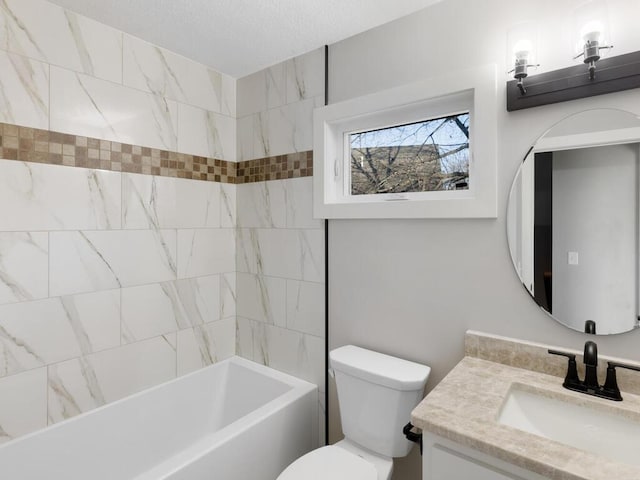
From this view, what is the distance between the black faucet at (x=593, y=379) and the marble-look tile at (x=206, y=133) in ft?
7.20

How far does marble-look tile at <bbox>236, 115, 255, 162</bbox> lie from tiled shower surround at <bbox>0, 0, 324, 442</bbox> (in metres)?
0.01

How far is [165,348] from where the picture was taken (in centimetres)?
213

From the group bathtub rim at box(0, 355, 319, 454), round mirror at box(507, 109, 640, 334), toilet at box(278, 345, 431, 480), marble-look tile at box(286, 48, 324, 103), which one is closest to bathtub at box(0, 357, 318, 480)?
bathtub rim at box(0, 355, 319, 454)

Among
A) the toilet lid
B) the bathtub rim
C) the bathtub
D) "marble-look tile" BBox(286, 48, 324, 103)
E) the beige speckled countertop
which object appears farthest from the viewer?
"marble-look tile" BBox(286, 48, 324, 103)

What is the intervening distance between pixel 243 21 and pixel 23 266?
5.05 feet

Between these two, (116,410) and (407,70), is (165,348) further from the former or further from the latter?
(407,70)

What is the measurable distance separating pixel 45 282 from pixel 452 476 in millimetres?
1832

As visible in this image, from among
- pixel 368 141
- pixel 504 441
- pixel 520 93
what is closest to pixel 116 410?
pixel 504 441

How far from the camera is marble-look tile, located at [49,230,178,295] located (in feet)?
5.60

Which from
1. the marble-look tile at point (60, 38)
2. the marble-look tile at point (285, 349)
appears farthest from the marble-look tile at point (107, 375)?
the marble-look tile at point (60, 38)

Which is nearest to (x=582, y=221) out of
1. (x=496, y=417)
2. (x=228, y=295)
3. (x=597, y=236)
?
(x=597, y=236)

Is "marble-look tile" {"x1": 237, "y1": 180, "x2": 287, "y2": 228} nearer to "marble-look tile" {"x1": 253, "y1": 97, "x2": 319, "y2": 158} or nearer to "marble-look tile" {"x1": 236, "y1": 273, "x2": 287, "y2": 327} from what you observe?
"marble-look tile" {"x1": 253, "y1": 97, "x2": 319, "y2": 158}

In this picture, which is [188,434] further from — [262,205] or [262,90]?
[262,90]

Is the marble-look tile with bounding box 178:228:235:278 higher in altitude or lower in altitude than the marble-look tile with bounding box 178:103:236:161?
lower
